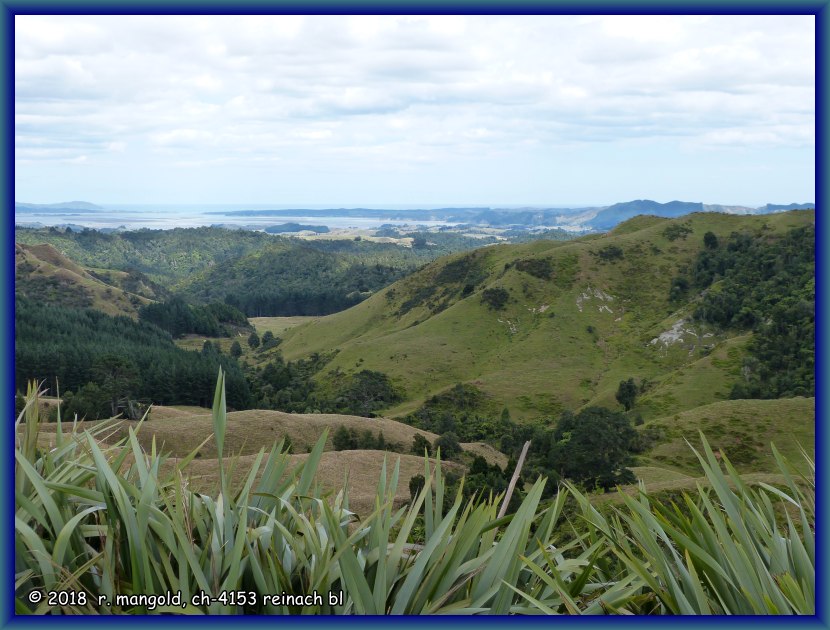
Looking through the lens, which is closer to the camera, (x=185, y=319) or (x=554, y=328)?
(x=554, y=328)

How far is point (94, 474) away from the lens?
14.1 feet

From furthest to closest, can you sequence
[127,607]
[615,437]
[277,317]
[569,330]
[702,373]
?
[277,317] → [569,330] → [702,373] → [615,437] → [127,607]

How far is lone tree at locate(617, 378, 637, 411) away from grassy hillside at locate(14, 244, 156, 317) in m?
108

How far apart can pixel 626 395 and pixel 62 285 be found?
125 meters

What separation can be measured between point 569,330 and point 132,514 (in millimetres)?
100576

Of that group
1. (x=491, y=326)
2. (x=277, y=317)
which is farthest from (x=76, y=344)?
(x=277, y=317)

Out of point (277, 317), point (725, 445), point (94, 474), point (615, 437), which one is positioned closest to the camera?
point (94, 474)

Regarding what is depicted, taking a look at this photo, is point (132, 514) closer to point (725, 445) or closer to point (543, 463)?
point (543, 463)

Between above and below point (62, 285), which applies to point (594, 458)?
below

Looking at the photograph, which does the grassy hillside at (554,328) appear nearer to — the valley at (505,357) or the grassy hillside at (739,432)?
the valley at (505,357)

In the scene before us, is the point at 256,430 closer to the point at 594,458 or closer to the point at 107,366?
the point at 594,458

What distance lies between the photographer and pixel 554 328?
101m

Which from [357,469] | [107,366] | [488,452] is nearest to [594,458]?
[357,469]

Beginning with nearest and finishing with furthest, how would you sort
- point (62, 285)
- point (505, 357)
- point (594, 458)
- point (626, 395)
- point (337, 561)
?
point (337, 561) < point (594, 458) < point (626, 395) < point (505, 357) < point (62, 285)
